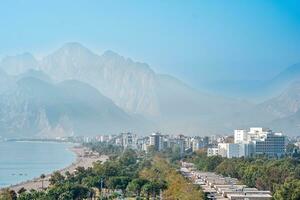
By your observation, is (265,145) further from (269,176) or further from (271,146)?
(269,176)

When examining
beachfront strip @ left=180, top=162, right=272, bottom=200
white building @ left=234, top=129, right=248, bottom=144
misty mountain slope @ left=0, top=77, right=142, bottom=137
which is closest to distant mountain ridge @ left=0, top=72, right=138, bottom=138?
misty mountain slope @ left=0, top=77, right=142, bottom=137

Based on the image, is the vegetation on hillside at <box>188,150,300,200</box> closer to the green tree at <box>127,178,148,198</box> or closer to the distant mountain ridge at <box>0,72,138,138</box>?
the green tree at <box>127,178,148,198</box>

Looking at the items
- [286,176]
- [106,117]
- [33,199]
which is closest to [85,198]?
[33,199]

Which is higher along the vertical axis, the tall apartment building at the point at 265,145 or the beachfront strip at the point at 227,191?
the tall apartment building at the point at 265,145

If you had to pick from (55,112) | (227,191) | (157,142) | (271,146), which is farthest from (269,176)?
(55,112)

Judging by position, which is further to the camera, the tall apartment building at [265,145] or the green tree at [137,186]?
the tall apartment building at [265,145]

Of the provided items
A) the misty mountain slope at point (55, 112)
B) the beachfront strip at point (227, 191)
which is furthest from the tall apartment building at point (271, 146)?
the misty mountain slope at point (55, 112)

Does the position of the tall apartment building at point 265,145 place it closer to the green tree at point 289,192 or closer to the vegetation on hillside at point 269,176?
the vegetation on hillside at point 269,176

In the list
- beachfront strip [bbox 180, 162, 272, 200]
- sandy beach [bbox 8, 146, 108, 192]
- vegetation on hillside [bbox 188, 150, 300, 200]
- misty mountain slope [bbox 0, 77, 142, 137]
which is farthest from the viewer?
misty mountain slope [bbox 0, 77, 142, 137]
